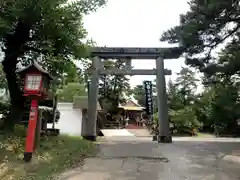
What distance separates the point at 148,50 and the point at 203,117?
22434mm

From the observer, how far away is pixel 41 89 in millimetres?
8555

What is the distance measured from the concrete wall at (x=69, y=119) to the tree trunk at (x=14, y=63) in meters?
11.6

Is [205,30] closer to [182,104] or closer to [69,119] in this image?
[69,119]

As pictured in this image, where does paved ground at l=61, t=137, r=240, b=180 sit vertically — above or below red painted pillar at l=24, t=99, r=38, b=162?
below

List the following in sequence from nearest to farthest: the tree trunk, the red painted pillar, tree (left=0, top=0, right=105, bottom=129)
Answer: the red painted pillar, tree (left=0, top=0, right=105, bottom=129), the tree trunk

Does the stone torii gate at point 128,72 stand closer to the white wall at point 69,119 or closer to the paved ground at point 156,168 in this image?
the white wall at point 69,119

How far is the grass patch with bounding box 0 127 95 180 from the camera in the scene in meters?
6.94

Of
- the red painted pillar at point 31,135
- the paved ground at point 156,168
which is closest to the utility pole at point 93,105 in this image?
the paved ground at point 156,168

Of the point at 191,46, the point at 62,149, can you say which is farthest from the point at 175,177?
the point at 191,46

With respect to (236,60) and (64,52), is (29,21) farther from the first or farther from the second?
(236,60)

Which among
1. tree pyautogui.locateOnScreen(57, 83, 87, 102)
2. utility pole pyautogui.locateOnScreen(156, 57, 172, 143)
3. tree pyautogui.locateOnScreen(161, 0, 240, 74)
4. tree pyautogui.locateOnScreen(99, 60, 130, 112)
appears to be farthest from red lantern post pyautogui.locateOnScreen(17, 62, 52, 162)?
tree pyautogui.locateOnScreen(99, 60, 130, 112)

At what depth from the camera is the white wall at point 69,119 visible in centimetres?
2192

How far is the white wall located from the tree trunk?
38.0 ft

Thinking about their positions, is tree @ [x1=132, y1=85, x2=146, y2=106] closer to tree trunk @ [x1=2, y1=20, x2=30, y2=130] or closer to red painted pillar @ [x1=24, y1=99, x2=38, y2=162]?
tree trunk @ [x1=2, y1=20, x2=30, y2=130]
